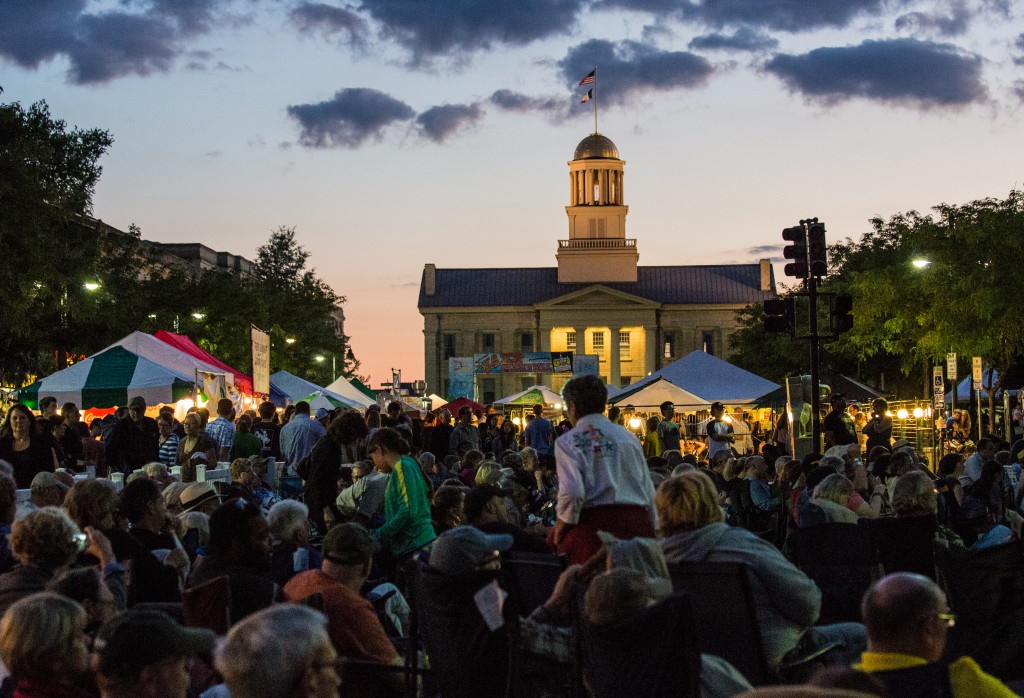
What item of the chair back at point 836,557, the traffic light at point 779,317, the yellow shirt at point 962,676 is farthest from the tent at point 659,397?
the yellow shirt at point 962,676

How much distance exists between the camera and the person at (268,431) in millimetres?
19225

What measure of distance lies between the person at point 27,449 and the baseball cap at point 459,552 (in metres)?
8.43

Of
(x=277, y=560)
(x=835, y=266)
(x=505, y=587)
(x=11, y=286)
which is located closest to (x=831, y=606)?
(x=505, y=587)

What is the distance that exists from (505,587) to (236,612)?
4.08 ft

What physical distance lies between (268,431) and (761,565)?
1612cm

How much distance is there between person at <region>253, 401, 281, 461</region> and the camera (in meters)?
19.2

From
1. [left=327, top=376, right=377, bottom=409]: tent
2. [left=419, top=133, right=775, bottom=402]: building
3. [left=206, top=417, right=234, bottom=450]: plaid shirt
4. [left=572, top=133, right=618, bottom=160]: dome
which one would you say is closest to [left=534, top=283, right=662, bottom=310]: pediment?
[left=419, top=133, right=775, bottom=402]: building

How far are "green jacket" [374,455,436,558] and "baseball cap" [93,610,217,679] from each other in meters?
5.10

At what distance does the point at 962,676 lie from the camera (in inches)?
164

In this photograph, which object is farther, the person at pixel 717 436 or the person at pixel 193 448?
the person at pixel 717 436

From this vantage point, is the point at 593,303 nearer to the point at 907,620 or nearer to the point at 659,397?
the point at 659,397

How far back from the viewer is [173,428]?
17984mm

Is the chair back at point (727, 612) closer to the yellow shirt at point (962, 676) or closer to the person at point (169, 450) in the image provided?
the yellow shirt at point (962, 676)

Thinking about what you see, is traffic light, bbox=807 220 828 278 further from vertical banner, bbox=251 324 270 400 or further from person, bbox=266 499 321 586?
person, bbox=266 499 321 586
